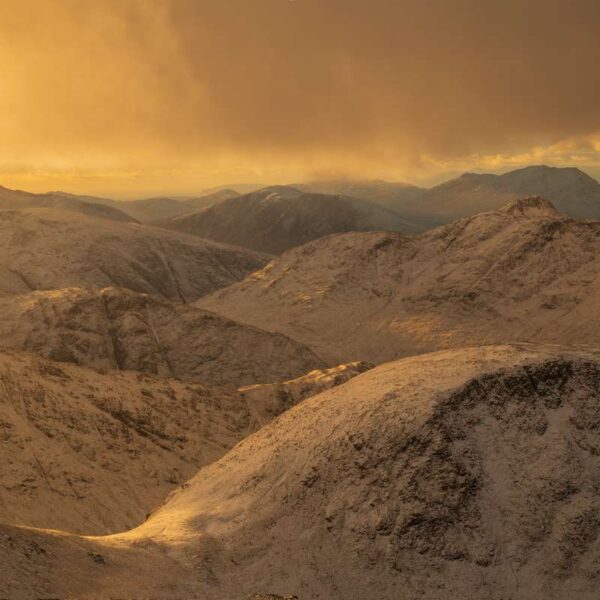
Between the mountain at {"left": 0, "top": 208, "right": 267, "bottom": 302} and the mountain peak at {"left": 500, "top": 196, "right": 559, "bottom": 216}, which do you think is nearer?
the mountain peak at {"left": 500, "top": 196, "right": 559, "bottom": 216}

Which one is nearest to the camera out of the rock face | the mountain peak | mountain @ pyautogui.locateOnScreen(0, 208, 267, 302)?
the rock face

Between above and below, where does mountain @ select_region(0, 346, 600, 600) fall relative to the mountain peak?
below

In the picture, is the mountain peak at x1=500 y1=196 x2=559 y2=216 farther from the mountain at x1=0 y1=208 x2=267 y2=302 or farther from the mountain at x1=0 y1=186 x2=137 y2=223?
the mountain at x1=0 y1=186 x2=137 y2=223

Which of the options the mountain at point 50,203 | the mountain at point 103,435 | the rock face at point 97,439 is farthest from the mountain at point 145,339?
the mountain at point 50,203

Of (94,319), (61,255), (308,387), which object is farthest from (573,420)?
(61,255)

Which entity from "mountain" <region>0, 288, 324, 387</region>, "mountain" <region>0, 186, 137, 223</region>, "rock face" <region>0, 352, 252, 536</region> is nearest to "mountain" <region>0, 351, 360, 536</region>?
"rock face" <region>0, 352, 252, 536</region>

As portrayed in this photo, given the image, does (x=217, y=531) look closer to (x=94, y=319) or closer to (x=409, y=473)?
(x=409, y=473)

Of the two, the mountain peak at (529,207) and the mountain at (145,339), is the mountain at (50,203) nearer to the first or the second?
the mountain at (145,339)
